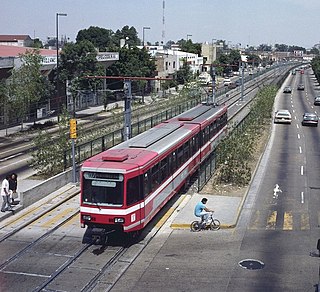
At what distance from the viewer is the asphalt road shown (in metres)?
14.9

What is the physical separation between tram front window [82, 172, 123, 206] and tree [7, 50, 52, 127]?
30918 millimetres

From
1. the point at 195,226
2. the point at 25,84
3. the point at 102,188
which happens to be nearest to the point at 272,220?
the point at 195,226

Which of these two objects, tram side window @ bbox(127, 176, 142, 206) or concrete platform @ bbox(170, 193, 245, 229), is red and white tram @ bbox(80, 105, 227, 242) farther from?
concrete platform @ bbox(170, 193, 245, 229)

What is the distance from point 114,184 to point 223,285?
15.5 feet

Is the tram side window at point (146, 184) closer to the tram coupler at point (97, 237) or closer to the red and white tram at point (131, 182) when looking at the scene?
the red and white tram at point (131, 182)

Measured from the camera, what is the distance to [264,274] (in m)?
15.5

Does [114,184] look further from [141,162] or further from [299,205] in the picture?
[299,205]

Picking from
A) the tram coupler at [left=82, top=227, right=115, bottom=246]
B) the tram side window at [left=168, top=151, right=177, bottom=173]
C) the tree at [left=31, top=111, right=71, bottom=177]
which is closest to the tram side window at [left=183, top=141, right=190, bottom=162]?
the tram side window at [left=168, top=151, right=177, bottom=173]

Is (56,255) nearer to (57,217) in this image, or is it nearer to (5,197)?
(57,217)

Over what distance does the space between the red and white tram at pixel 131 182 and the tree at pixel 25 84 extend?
86.6 feet

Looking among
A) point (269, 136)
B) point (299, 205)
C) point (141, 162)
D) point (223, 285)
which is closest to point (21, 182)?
point (141, 162)

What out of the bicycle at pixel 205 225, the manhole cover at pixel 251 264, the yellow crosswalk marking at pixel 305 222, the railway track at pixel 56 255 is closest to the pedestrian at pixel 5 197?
the railway track at pixel 56 255

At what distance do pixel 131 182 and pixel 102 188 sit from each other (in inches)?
36.8

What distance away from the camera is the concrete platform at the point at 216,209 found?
20344 millimetres
